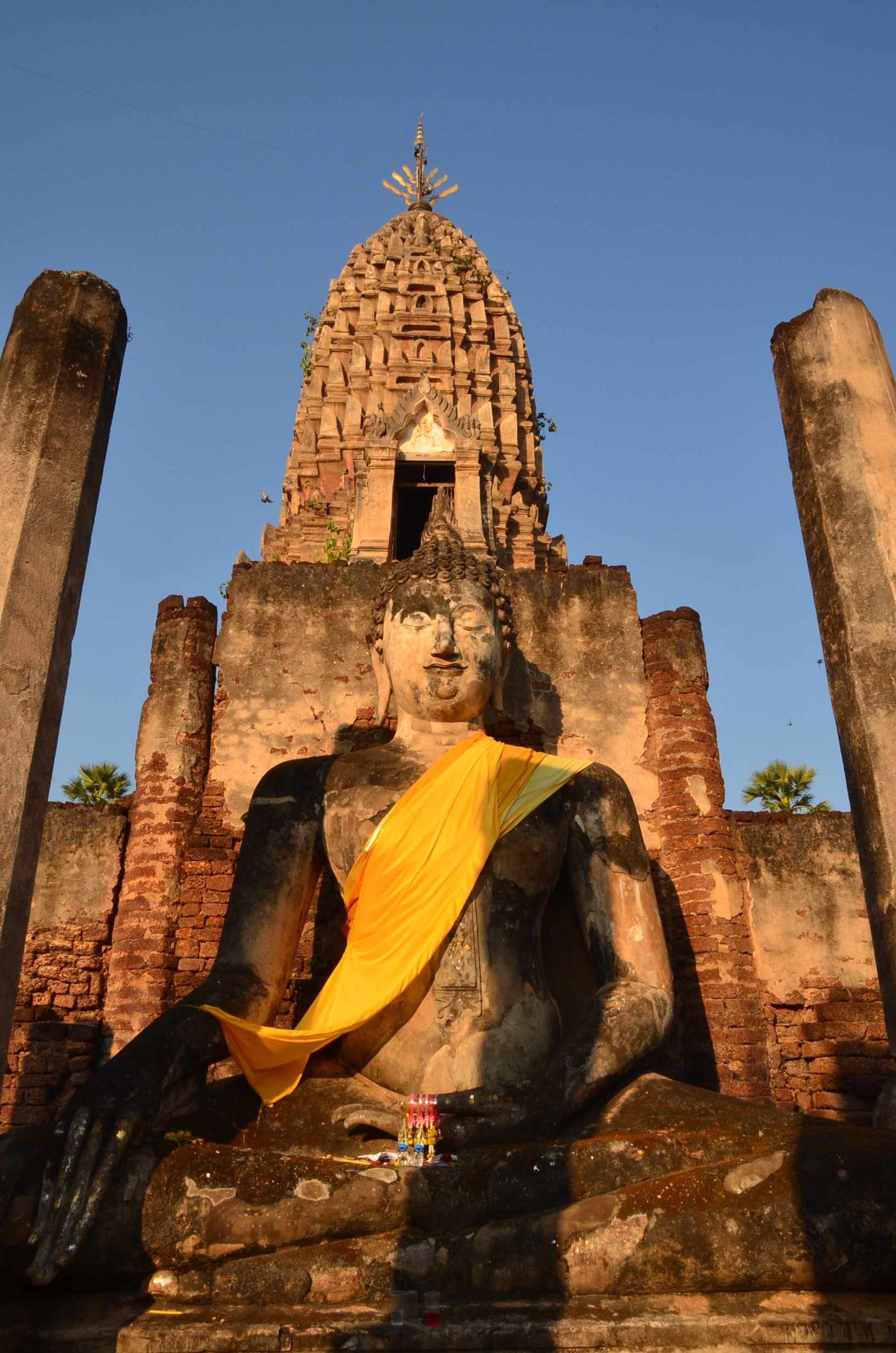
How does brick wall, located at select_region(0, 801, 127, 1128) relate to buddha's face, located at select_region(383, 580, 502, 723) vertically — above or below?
below

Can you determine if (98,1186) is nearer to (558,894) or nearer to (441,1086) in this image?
(441,1086)

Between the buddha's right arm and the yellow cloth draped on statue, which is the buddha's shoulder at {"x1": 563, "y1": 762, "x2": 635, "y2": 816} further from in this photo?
the buddha's right arm

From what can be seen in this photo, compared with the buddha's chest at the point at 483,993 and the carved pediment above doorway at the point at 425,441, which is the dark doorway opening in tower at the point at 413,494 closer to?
the carved pediment above doorway at the point at 425,441

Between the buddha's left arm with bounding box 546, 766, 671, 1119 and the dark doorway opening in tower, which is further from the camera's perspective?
the dark doorway opening in tower

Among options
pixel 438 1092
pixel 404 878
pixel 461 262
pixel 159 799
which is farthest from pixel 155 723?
pixel 461 262

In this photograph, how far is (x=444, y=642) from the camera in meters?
6.19

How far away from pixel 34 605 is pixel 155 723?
3.15m

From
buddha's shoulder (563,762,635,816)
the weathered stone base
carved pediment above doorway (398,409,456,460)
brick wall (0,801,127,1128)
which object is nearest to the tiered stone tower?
carved pediment above doorway (398,409,456,460)

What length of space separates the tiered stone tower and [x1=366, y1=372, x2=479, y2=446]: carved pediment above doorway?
0.02 metres

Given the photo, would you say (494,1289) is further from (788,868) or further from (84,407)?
(788,868)

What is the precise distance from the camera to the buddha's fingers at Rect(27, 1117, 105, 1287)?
375cm

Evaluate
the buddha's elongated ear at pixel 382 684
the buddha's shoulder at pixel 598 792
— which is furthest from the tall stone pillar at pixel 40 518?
the buddha's shoulder at pixel 598 792

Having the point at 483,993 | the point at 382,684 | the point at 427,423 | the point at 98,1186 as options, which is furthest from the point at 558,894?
the point at 427,423

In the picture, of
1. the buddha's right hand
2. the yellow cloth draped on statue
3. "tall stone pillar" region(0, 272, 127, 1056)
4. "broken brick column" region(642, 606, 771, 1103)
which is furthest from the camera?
"broken brick column" region(642, 606, 771, 1103)
